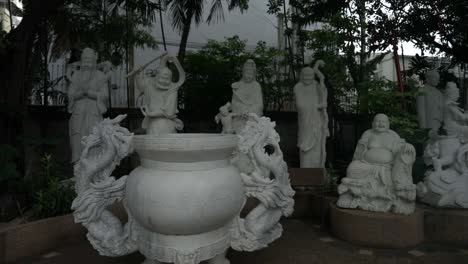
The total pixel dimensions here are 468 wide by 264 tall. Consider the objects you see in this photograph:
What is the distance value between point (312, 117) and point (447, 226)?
8.16 feet

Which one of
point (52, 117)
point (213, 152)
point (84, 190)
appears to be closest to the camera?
point (213, 152)

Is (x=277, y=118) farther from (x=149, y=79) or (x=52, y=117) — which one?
(x=52, y=117)

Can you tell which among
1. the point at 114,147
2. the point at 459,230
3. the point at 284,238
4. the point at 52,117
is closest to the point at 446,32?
the point at 459,230

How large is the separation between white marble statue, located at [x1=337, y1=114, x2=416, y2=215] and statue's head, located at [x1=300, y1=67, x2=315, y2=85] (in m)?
1.88

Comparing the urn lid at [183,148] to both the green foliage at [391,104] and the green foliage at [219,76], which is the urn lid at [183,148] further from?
the green foliage at [219,76]

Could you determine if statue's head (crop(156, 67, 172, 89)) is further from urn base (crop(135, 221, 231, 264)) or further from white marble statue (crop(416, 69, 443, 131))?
white marble statue (crop(416, 69, 443, 131))

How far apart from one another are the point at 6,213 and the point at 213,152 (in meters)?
2.44

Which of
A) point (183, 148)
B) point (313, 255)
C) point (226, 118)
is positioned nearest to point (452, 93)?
point (313, 255)

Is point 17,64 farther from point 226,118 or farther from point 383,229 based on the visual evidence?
point 383,229

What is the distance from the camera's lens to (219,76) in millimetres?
7668

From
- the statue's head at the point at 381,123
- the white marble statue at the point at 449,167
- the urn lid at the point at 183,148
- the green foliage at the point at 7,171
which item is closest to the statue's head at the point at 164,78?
the green foliage at the point at 7,171

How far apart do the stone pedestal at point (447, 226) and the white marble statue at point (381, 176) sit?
0.32 meters

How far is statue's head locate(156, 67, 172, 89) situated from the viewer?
15.0 feet

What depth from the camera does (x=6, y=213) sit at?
11.0 feet
